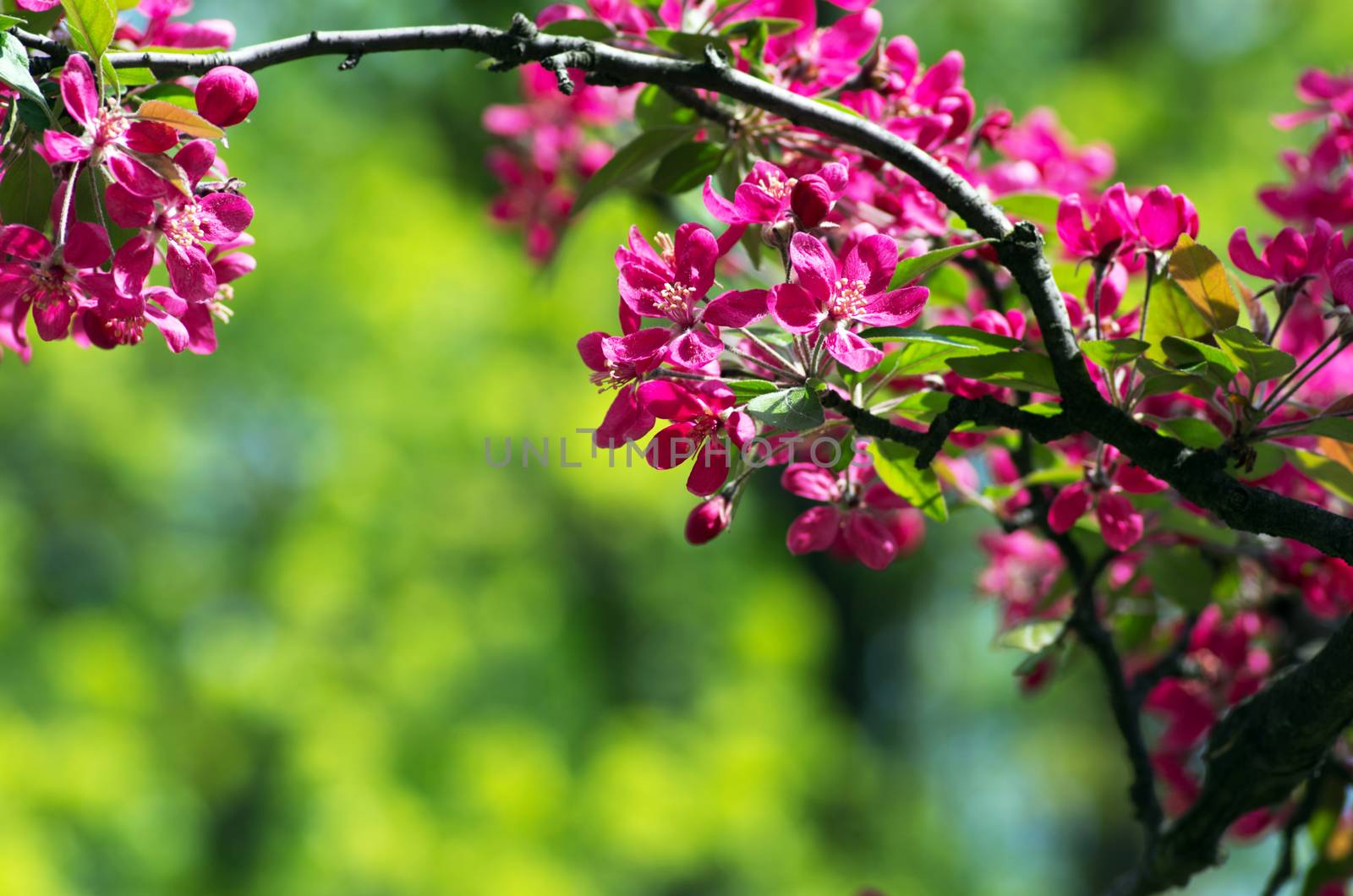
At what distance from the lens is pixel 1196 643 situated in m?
1.74

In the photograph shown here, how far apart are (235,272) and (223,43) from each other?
0.90 ft

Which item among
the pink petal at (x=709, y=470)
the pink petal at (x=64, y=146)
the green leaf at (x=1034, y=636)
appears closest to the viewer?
the pink petal at (x=64, y=146)

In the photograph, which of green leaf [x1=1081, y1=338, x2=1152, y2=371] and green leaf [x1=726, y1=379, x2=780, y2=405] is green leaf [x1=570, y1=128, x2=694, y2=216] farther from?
green leaf [x1=1081, y1=338, x2=1152, y2=371]

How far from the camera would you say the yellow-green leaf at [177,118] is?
3.21 ft

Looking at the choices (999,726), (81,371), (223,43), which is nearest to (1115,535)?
(223,43)

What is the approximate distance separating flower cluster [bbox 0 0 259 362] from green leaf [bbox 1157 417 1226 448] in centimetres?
81

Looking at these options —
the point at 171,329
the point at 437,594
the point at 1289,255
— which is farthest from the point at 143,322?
the point at 437,594

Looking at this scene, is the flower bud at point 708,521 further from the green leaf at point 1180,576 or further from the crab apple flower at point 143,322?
the green leaf at point 1180,576

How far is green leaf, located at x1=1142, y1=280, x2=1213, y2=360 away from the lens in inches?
41.6

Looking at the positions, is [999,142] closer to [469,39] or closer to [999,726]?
[469,39]

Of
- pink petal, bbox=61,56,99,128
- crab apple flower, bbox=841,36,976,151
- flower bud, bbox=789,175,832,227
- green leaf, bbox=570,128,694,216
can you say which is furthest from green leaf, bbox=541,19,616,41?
pink petal, bbox=61,56,99,128

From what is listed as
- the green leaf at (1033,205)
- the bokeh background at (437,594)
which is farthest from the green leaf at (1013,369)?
the bokeh background at (437,594)

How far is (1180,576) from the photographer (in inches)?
59.5

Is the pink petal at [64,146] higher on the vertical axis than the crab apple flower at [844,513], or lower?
higher
